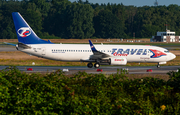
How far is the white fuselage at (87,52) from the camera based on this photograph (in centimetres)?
3669

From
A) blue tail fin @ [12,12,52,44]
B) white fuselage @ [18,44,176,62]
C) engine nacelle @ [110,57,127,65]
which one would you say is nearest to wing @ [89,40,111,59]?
Answer: white fuselage @ [18,44,176,62]

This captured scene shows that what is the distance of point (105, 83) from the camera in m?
14.7

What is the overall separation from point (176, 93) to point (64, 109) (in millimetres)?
5858

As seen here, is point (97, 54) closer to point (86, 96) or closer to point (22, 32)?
point (22, 32)

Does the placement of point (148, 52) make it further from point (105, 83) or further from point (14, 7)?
point (14, 7)

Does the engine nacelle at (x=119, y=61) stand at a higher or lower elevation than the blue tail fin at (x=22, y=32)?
lower

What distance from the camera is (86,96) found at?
535 inches

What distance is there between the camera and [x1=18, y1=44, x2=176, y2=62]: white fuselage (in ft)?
120

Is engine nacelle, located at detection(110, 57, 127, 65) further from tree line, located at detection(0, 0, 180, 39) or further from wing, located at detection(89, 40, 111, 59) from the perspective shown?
tree line, located at detection(0, 0, 180, 39)

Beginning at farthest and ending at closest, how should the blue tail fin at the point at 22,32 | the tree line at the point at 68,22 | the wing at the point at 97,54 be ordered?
the tree line at the point at 68,22 → the blue tail fin at the point at 22,32 → the wing at the point at 97,54

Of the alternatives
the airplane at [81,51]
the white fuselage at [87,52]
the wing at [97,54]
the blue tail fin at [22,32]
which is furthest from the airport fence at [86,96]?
the blue tail fin at [22,32]

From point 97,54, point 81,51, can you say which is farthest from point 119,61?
point 81,51

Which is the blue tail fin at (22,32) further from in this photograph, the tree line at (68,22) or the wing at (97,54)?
the tree line at (68,22)

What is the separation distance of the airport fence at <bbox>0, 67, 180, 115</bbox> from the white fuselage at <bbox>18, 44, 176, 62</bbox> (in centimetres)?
2150
